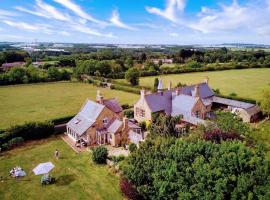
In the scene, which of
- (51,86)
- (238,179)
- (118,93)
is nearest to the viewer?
(238,179)

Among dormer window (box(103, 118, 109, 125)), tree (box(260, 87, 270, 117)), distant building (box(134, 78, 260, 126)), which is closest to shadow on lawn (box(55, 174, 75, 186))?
dormer window (box(103, 118, 109, 125))

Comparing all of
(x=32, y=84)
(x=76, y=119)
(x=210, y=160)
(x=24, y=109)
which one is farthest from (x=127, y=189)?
(x=32, y=84)

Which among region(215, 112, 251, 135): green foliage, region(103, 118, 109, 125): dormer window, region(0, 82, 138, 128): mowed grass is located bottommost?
region(0, 82, 138, 128): mowed grass

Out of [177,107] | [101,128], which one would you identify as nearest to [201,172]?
[101,128]

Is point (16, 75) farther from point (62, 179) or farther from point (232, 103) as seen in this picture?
point (232, 103)

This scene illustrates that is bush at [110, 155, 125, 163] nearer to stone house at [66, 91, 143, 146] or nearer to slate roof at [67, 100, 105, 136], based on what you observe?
stone house at [66, 91, 143, 146]

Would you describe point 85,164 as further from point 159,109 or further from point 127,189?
point 159,109

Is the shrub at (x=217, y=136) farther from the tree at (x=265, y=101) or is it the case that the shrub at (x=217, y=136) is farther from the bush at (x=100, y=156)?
the tree at (x=265, y=101)
